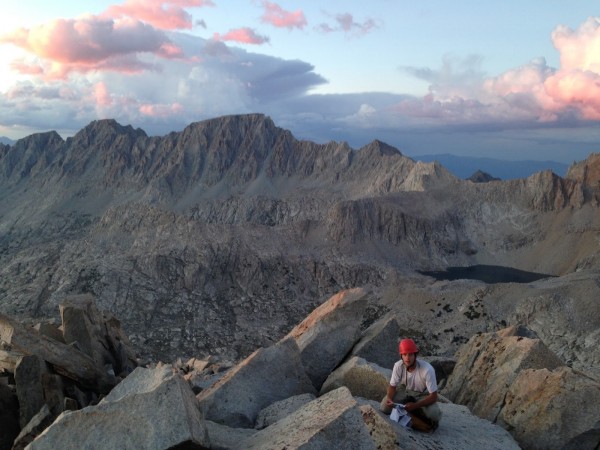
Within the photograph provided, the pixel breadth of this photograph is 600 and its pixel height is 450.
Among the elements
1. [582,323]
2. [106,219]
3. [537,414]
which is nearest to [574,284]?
[582,323]

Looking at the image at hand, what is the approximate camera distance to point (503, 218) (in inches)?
5502

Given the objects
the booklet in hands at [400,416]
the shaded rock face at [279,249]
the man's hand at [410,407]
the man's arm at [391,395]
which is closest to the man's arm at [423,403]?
the man's hand at [410,407]

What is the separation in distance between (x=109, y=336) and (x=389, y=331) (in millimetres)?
13293

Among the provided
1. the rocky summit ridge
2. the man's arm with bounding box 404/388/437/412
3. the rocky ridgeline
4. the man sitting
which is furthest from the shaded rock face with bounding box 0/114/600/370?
the man's arm with bounding box 404/388/437/412

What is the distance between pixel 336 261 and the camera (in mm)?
116375

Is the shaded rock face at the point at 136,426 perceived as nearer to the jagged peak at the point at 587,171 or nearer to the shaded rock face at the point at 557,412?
the shaded rock face at the point at 557,412

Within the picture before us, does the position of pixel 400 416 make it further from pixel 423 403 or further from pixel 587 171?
pixel 587 171

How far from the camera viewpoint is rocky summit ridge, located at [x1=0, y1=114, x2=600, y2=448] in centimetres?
6925

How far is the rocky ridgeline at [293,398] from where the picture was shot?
Answer: 10.3m

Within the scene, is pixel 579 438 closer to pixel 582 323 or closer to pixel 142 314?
pixel 582 323

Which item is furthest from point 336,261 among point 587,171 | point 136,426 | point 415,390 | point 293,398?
point 136,426

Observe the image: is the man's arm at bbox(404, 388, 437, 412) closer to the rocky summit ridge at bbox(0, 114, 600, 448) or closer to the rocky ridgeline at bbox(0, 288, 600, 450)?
the rocky ridgeline at bbox(0, 288, 600, 450)

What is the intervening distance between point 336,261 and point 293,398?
10146cm

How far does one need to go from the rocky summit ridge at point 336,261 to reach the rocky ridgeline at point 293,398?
106ft
